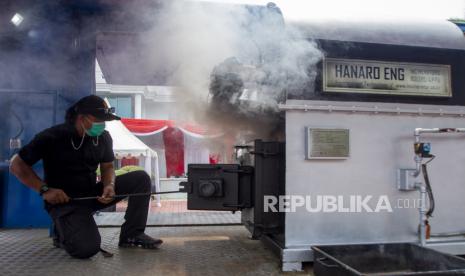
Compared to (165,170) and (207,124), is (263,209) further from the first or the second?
(165,170)

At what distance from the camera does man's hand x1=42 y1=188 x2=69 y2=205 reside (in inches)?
113

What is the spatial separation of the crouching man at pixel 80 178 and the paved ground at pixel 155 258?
14cm

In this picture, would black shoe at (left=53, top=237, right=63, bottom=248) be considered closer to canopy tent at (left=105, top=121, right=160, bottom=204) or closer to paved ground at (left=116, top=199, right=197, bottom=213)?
paved ground at (left=116, top=199, right=197, bottom=213)

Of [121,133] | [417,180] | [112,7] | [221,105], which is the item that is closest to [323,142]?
[417,180]

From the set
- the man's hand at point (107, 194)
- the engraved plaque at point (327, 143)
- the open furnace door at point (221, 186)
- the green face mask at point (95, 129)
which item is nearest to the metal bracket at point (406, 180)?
the engraved plaque at point (327, 143)

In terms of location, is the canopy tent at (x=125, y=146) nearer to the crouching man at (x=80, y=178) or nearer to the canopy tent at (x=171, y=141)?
the canopy tent at (x=171, y=141)

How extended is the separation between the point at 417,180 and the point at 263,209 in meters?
1.27

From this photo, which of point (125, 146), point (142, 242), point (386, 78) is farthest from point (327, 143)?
point (125, 146)

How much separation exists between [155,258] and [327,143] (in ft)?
5.51

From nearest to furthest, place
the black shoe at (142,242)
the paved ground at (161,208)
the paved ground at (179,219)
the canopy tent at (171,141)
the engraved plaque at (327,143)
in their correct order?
the engraved plaque at (327,143) < the black shoe at (142,242) < the paved ground at (179,219) < the paved ground at (161,208) < the canopy tent at (171,141)

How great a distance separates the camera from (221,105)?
3465 mm

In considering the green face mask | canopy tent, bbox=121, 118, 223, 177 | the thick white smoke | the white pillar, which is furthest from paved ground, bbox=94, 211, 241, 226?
the white pillar

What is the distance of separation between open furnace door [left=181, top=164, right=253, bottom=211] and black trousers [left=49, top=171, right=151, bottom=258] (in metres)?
0.57

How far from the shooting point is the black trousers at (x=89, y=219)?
9.47 feet
